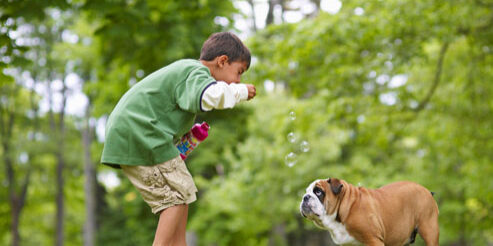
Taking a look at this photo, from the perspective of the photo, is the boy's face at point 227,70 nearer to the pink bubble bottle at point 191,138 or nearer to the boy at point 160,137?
the boy at point 160,137

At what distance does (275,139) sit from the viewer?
16188 mm

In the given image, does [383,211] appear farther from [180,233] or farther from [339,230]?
[180,233]

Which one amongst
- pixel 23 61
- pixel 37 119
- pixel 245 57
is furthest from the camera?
pixel 37 119

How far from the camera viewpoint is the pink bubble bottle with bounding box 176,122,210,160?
13.0 feet

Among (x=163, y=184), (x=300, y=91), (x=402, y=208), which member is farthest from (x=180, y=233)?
(x=300, y=91)

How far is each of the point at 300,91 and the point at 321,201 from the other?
25.3 ft

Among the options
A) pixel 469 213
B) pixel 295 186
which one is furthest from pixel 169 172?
pixel 469 213

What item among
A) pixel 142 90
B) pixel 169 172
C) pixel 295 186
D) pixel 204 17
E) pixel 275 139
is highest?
pixel 142 90

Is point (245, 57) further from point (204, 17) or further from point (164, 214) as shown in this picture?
point (204, 17)

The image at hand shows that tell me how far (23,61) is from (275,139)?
33.3 ft

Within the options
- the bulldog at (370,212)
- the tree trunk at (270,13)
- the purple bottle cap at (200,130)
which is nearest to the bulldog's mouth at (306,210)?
the bulldog at (370,212)

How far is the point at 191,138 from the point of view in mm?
4020

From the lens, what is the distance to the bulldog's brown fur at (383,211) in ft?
11.5

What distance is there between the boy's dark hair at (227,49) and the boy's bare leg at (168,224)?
104 cm
